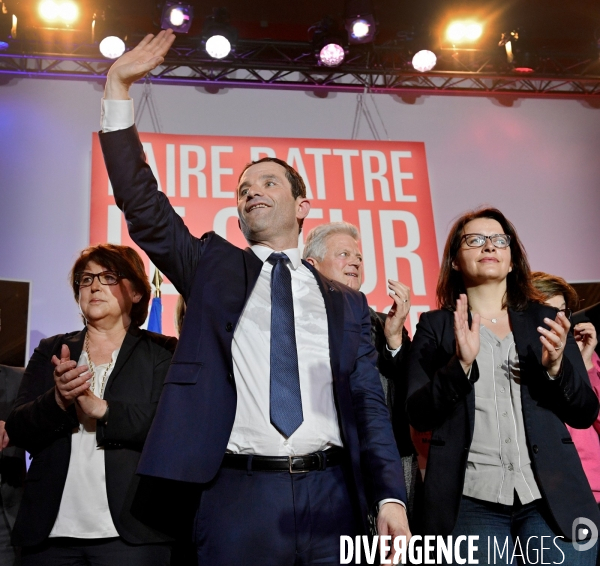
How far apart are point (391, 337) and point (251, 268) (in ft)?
3.33

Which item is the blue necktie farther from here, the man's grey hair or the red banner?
the red banner

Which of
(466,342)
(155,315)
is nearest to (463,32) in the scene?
(155,315)

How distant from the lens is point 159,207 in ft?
6.68

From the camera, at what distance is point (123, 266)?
2.79m

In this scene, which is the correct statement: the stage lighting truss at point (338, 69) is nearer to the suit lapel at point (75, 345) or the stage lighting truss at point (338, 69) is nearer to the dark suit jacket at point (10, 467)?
the dark suit jacket at point (10, 467)

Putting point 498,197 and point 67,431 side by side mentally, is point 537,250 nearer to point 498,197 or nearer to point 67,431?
point 498,197

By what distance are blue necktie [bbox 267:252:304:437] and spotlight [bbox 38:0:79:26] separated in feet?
13.4

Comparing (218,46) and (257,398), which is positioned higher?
(218,46)

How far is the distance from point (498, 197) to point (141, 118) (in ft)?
9.78

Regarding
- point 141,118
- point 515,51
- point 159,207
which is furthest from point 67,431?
point 515,51

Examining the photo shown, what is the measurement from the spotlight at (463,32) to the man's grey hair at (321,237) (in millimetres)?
2997

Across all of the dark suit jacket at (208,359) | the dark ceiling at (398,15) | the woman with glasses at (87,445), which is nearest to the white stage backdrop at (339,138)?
the dark ceiling at (398,15)

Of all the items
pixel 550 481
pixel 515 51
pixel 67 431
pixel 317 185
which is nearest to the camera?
pixel 550 481

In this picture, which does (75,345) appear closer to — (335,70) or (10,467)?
(10,467)
